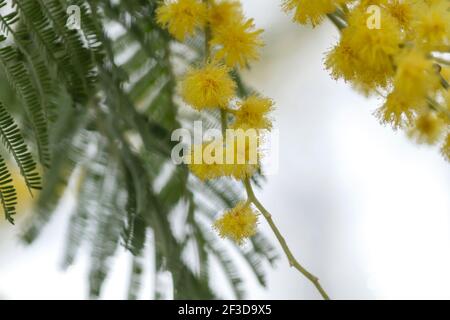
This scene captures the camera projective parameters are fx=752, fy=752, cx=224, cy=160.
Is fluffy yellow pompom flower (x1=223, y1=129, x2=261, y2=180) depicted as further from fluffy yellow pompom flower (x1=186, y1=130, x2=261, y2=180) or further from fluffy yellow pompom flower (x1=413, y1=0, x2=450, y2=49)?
fluffy yellow pompom flower (x1=413, y1=0, x2=450, y2=49)

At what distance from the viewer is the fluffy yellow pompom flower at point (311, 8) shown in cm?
58

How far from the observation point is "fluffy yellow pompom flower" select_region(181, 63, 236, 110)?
2.03 ft

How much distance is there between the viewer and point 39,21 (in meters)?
0.59

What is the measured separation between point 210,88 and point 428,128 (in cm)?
18

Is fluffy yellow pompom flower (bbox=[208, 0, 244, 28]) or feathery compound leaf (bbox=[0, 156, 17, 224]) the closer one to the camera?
feathery compound leaf (bbox=[0, 156, 17, 224])

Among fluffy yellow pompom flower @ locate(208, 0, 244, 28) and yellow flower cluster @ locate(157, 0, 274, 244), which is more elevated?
fluffy yellow pompom flower @ locate(208, 0, 244, 28)

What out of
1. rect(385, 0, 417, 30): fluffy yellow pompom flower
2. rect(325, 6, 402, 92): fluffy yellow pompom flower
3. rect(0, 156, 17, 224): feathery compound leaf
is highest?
rect(385, 0, 417, 30): fluffy yellow pompom flower

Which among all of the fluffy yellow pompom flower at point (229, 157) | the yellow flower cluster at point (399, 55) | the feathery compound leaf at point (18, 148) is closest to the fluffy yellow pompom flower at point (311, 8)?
the yellow flower cluster at point (399, 55)

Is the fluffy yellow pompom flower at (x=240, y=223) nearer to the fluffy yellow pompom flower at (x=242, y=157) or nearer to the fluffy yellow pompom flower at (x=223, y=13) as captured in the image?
the fluffy yellow pompom flower at (x=242, y=157)

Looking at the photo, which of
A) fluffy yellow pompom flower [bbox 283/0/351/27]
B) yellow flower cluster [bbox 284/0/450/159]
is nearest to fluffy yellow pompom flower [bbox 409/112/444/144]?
yellow flower cluster [bbox 284/0/450/159]

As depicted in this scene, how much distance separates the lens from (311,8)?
1.93 ft

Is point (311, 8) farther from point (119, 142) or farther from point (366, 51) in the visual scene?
point (119, 142)

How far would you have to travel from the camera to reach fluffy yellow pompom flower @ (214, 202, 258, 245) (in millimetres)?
606

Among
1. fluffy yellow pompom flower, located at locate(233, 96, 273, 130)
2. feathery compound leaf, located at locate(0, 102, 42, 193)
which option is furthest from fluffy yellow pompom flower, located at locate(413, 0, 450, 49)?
feathery compound leaf, located at locate(0, 102, 42, 193)
